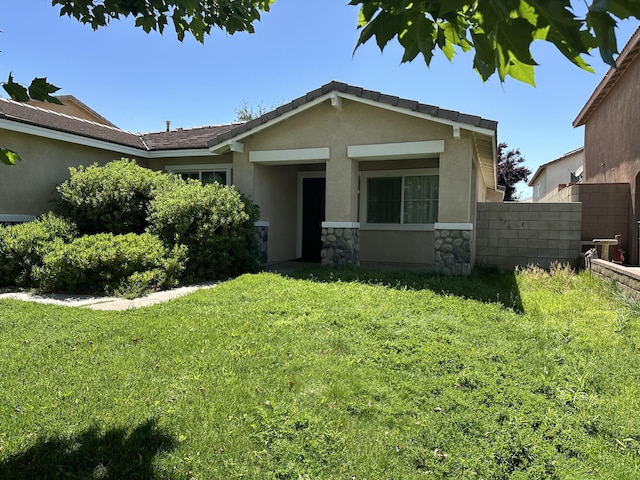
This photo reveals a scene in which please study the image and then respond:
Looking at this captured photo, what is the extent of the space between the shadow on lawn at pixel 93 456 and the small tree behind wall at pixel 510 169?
127 ft

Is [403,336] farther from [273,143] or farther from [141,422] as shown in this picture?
[273,143]

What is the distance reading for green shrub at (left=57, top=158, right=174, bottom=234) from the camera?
10023mm

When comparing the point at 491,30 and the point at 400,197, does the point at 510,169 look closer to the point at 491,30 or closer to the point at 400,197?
the point at 400,197

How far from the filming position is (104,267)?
26.4 feet

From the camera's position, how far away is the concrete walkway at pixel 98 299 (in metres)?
6.82

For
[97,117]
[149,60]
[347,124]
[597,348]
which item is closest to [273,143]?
[347,124]

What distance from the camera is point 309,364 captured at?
4.42 meters

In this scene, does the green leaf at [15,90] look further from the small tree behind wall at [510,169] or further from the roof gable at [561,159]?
the small tree behind wall at [510,169]

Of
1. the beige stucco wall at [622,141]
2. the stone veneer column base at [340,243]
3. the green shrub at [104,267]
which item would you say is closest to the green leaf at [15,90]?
the green shrub at [104,267]

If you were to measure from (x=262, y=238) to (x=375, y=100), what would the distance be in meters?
4.57

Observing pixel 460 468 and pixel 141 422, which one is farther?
pixel 141 422

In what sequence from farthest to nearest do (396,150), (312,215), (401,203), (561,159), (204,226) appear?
(561,159)
(312,215)
(401,203)
(396,150)
(204,226)

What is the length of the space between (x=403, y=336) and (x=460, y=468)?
2294mm

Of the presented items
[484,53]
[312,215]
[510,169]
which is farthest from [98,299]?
[510,169]
